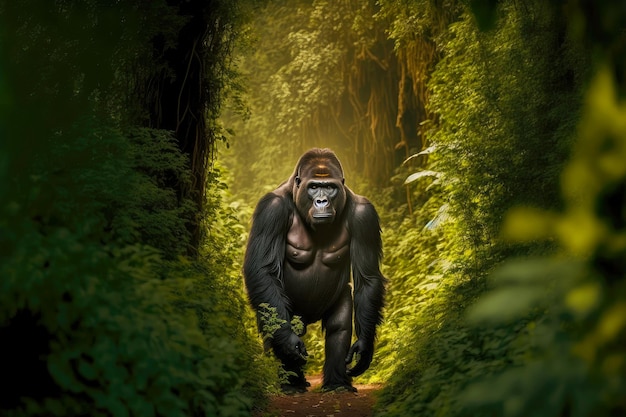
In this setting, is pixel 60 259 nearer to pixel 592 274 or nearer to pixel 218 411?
pixel 218 411

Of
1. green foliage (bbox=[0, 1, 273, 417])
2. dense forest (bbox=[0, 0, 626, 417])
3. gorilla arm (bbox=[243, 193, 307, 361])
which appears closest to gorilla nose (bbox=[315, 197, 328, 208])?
gorilla arm (bbox=[243, 193, 307, 361])

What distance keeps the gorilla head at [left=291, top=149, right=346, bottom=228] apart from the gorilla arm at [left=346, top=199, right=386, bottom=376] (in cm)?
20

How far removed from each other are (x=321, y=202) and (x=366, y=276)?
0.66 metres

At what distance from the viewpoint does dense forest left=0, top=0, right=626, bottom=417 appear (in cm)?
199

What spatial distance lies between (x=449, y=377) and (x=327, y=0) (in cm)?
740

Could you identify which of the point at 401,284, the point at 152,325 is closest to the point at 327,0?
the point at 401,284

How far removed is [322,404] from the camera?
5887 millimetres

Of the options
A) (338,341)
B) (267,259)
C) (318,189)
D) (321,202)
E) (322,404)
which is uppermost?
(318,189)

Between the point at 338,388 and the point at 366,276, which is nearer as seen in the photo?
the point at 338,388

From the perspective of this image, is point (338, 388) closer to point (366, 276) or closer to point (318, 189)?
point (366, 276)

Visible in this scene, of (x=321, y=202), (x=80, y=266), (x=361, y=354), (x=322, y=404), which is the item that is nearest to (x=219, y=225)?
(x=321, y=202)

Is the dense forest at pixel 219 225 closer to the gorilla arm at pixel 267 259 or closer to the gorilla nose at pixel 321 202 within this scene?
the gorilla arm at pixel 267 259

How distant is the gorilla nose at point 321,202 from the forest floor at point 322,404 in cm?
134

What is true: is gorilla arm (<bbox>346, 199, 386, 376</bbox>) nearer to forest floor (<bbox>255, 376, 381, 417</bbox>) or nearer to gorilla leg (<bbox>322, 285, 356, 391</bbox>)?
gorilla leg (<bbox>322, 285, 356, 391</bbox>)
